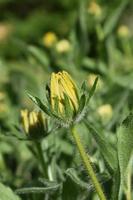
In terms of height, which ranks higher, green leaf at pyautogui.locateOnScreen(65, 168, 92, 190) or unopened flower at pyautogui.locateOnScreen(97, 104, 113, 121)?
unopened flower at pyautogui.locateOnScreen(97, 104, 113, 121)

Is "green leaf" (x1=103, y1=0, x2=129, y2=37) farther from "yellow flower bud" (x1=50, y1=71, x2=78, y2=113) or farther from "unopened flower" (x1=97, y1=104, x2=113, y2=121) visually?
"yellow flower bud" (x1=50, y1=71, x2=78, y2=113)

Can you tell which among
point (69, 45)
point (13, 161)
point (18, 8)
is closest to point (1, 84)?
point (69, 45)

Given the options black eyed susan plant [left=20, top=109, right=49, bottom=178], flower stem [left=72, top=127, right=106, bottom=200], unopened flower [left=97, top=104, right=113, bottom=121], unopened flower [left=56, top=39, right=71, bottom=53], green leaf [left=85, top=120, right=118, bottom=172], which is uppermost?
unopened flower [left=56, top=39, right=71, bottom=53]

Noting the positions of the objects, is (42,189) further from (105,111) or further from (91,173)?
(105,111)

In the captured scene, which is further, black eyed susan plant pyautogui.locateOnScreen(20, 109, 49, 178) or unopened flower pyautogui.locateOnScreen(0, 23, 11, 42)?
unopened flower pyautogui.locateOnScreen(0, 23, 11, 42)

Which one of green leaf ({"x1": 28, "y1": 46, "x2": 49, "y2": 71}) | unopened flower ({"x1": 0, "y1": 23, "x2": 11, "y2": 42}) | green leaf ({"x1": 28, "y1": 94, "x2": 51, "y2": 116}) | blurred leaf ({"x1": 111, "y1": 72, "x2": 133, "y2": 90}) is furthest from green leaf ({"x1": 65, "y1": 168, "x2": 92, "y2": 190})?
unopened flower ({"x1": 0, "y1": 23, "x2": 11, "y2": 42})

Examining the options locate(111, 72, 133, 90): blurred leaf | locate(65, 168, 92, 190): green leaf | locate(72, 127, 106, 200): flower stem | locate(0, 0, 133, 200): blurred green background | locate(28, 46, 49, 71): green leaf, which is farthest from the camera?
locate(28, 46, 49, 71): green leaf

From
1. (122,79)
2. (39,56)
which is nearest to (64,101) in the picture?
(122,79)
